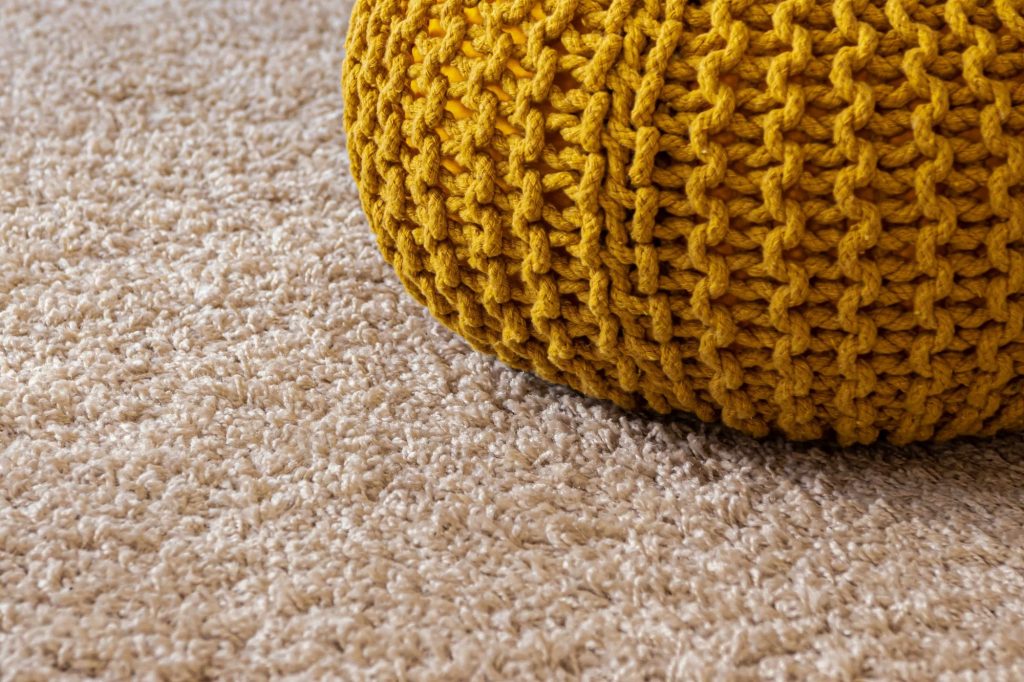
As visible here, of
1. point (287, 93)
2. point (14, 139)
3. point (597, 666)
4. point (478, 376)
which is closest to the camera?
point (597, 666)

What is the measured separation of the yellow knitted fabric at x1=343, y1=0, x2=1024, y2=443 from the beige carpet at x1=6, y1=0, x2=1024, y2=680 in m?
0.06

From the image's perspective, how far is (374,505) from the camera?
0.78m

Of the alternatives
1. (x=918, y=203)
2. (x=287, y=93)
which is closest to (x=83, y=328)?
(x=287, y=93)

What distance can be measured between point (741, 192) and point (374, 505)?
1.01 ft

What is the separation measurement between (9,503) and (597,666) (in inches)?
15.5

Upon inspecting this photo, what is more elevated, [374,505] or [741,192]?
[741,192]

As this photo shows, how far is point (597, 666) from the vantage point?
2.18ft

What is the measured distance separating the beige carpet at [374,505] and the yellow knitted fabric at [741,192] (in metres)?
0.06

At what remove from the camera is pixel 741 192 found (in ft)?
2.25

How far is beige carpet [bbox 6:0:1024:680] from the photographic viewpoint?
671 millimetres

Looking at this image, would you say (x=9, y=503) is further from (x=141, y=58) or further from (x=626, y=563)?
(x=141, y=58)

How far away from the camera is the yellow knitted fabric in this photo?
0.67 m

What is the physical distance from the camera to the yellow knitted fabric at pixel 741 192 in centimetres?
67

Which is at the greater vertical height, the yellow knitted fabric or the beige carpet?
the yellow knitted fabric
